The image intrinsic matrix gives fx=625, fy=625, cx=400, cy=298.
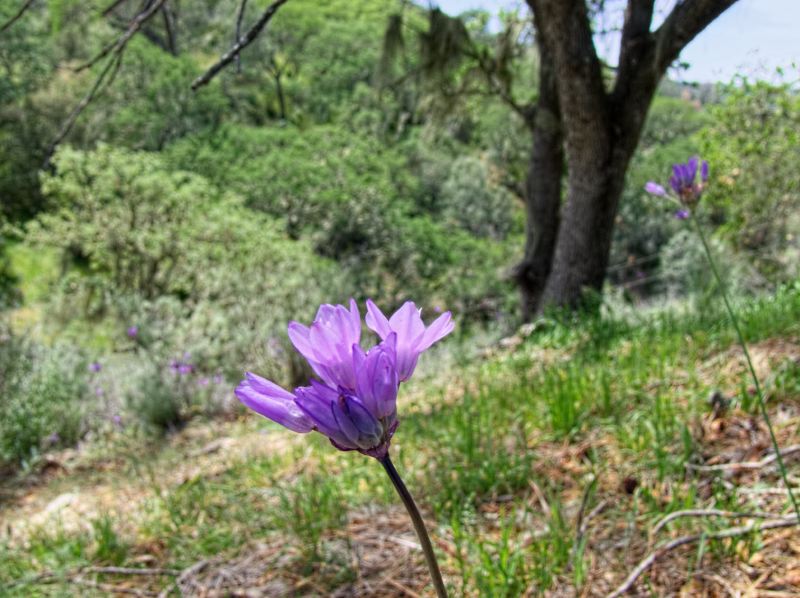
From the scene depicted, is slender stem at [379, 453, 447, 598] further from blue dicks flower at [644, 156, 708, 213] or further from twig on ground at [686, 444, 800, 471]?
twig on ground at [686, 444, 800, 471]

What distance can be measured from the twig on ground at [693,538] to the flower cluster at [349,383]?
3.22 feet

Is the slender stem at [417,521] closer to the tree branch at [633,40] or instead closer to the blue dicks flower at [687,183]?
the blue dicks flower at [687,183]

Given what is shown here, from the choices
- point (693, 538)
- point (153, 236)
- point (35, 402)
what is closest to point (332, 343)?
point (693, 538)

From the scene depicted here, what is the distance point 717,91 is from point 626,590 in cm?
1025

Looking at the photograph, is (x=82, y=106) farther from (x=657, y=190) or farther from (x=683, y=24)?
(x=683, y=24)

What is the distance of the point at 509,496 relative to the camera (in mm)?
1790

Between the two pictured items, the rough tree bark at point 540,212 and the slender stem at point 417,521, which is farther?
the rough tree bark at point 540,212

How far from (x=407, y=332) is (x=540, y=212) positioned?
5.38 m

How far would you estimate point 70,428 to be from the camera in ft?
14.4

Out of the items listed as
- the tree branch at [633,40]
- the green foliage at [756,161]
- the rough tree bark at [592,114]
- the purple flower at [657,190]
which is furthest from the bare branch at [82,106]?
the green foliage at [756,161]

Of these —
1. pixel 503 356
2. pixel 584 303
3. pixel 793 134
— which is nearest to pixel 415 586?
pixel 503 356

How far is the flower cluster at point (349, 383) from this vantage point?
1.71 feet

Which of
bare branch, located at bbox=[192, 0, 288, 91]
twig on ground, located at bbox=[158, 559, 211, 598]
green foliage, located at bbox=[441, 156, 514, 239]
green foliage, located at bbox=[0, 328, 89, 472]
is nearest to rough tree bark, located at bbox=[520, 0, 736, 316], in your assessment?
bare branch, located at bbox=[192, 0, 288, 91]

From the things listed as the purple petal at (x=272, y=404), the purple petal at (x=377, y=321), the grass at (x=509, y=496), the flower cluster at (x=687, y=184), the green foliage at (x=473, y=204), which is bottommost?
the grass at (x=509, y=496)
